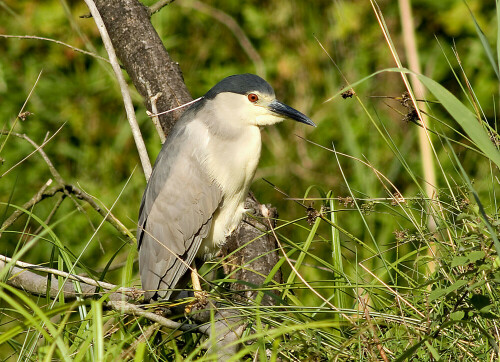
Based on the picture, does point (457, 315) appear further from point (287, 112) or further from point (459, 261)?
point (287, 112)

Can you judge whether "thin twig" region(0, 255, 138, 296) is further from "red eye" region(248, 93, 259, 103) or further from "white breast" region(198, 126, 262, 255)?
"red eye" region(248, 93, 259, 103)

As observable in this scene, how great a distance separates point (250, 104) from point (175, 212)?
586 mm

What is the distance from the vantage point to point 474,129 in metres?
1.51

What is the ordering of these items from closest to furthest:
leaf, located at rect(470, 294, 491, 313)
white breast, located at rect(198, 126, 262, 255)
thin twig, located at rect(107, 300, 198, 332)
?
leaf, located at rect(470, 294, 491, 313) < thin twig, located at rect(107, 300, 198, 332) < white breast, located at rect(198, 126, 262, 255)

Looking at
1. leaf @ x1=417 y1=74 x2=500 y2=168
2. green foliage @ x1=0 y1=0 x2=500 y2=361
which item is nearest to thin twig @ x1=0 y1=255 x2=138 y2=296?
leaf @ x1=417 y1=74 x2=500 y2=168

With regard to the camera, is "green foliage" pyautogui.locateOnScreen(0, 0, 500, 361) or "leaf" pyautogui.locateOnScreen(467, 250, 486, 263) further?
"green foliage" pyautogui.locateOnScreen(0, 0, 500, 361)

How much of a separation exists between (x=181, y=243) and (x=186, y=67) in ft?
8.85

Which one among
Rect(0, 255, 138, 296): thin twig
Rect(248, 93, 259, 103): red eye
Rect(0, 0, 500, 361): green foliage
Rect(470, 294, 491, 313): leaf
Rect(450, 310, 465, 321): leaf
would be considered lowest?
Rect(0, 0, 500, 361): green foliage

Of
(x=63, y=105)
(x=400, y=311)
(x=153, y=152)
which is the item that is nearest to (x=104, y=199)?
(x=153, y=152)

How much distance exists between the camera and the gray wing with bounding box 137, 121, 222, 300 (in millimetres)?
2891

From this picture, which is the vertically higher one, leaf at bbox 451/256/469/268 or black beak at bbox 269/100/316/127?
leaf at bbox 451/256/469/268

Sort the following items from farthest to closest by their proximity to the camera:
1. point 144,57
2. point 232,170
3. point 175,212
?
1. point 144,57
2. point 175,212
3. point 232,170

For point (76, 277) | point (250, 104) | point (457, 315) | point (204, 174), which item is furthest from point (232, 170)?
point (457, 315)

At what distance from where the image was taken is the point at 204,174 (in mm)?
2891
